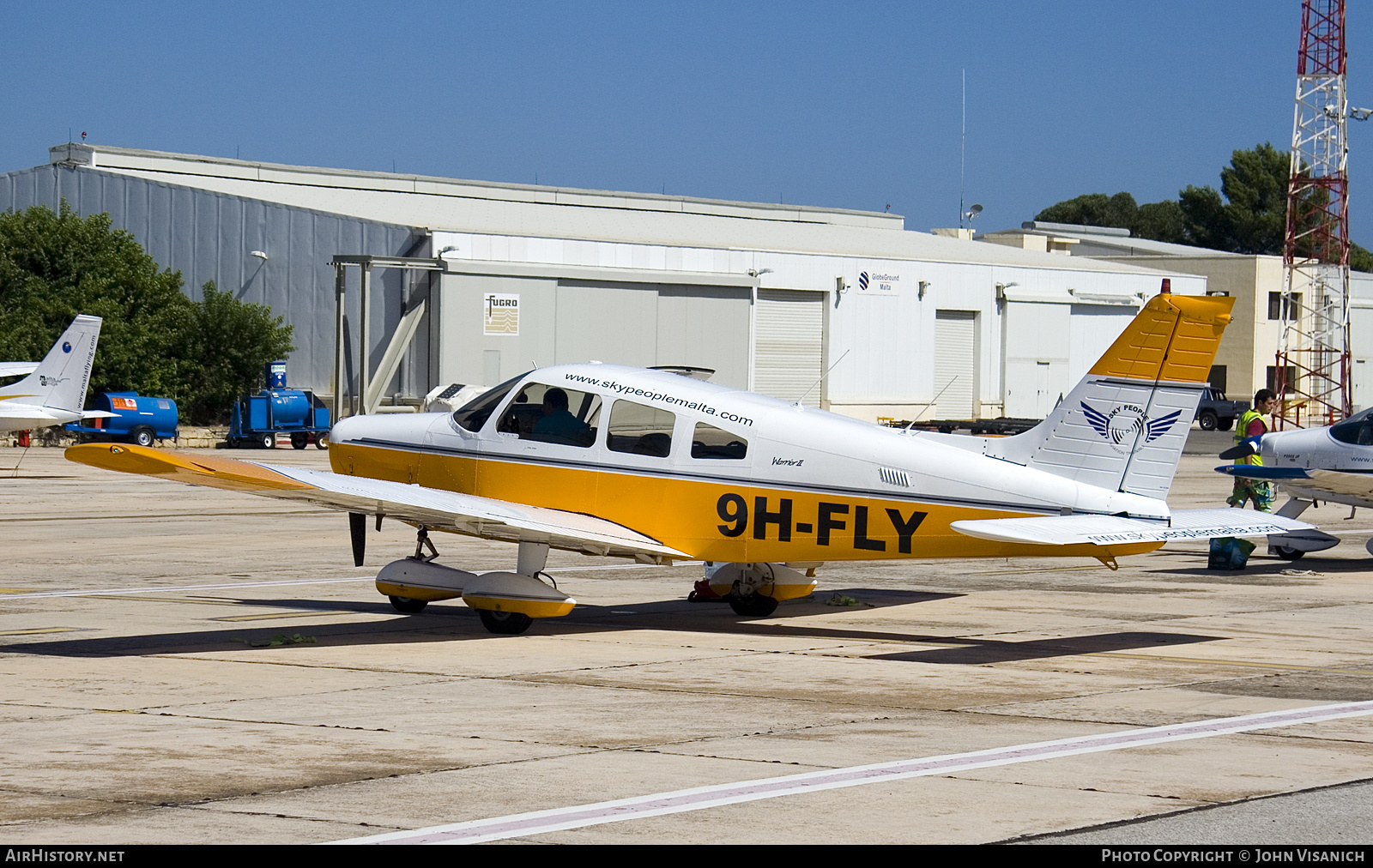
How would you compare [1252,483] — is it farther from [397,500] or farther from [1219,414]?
[1219,414]

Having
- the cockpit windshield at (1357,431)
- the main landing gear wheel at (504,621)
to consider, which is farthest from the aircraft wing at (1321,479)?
the main landing gear wheel at (504,621)

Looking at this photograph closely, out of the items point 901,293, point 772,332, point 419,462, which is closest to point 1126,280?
point 901,293

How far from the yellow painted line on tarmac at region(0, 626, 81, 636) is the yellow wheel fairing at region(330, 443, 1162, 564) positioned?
2.97 m

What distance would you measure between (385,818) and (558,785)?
1.00 meters

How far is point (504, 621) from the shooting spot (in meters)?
13.5

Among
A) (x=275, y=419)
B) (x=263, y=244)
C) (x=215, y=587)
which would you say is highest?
(x=263, y=244)

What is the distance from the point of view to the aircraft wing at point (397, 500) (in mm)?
11078

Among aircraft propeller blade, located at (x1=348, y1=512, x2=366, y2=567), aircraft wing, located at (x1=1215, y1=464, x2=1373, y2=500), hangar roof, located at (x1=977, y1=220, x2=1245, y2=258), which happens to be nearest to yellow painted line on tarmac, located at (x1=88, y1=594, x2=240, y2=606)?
aircraft propeller blade, located at (x1=348, y1=512, x2=366, y2=567)

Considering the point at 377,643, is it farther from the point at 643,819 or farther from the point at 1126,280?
the point at 1126,280

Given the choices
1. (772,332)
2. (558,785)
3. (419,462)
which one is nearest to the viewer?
(558,785)

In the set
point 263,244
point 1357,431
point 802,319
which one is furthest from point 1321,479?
point 263,244

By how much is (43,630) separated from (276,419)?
112ft

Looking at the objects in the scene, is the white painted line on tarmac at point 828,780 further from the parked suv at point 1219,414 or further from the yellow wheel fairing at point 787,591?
the parked suv at point 1219,414

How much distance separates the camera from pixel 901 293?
6106cm
